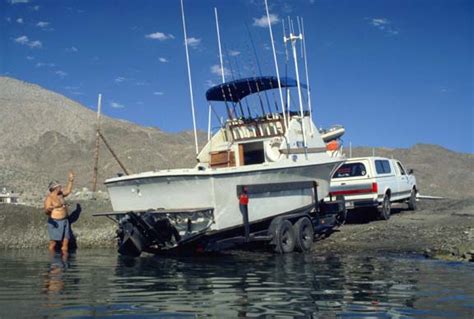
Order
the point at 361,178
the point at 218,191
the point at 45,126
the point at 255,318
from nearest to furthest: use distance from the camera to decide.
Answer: the point at 255,318 → the point at 218,191 → the point at 361,178 → the point at 45,126

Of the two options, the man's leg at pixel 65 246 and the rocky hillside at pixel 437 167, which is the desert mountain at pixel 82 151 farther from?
the man's leg at pixel 65 246

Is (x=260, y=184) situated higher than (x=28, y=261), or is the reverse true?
(x=260, y=184)

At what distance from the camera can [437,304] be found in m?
6.56

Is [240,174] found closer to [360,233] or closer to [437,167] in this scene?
[360,233]

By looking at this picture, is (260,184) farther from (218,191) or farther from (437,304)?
(437,304)

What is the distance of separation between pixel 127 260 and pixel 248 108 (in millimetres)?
5286

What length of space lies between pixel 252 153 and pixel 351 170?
3889 mm

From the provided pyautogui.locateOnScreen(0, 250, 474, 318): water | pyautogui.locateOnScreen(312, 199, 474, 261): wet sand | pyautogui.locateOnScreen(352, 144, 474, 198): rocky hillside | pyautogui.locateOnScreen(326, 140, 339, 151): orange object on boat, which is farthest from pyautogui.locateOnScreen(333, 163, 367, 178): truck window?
pyautogui.locateOnScreen(352, 144, 474, 198): rocky hillside

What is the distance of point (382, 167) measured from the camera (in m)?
17.4

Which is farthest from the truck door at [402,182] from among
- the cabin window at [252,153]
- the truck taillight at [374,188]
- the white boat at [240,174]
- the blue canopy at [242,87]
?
the cabin window at [252,153]

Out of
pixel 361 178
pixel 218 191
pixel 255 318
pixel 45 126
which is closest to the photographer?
pixel 255 318

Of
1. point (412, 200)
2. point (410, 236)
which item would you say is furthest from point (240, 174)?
point (412, 200)

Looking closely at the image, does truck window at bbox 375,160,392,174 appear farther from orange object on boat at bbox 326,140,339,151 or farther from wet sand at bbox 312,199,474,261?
orange object on boat at bbox 326,140,339,151

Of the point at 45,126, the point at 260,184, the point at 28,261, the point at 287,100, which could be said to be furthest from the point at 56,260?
the point at 45,126
